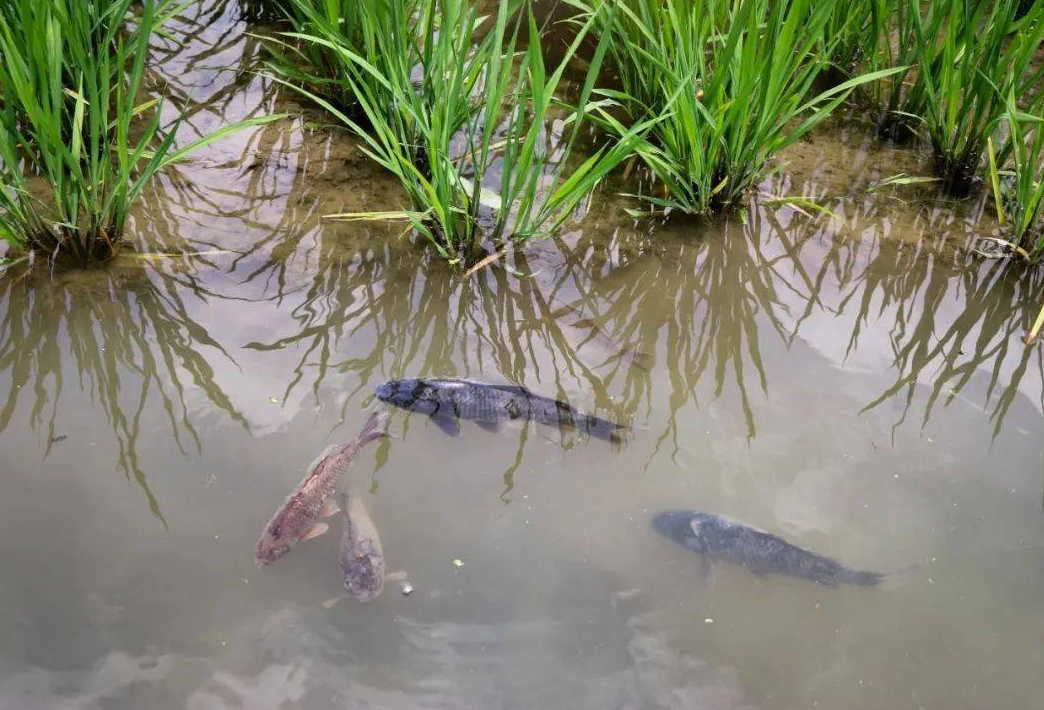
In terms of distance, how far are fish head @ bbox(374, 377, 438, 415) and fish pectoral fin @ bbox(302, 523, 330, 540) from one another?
1.59ft

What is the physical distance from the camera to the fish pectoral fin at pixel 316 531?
2330 millimetres

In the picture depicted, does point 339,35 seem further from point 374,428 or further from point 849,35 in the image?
point 849,35

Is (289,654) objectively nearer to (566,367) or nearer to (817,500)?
(566,367)

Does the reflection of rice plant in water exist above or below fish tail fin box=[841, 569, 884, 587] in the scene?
above

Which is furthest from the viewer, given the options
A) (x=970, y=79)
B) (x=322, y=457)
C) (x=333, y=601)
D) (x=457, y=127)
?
(x=970, y=79)

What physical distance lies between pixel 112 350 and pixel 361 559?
4.11ft

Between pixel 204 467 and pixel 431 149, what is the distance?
1.28m

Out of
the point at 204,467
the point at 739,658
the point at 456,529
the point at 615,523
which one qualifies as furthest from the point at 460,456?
the point at 739,658

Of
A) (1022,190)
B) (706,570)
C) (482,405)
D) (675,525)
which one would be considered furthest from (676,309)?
(1022,190)

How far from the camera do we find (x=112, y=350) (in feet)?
9.40

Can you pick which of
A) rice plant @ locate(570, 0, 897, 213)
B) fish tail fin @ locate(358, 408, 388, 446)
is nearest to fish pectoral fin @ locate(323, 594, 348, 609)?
fish tail fin @ locate(358, 408, 388, 446)

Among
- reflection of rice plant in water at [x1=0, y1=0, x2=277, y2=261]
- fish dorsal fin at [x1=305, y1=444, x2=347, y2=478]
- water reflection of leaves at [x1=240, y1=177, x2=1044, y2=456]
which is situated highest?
reflection of rice plant in water at [x1=0, y1=0, x2=277, y2=261]

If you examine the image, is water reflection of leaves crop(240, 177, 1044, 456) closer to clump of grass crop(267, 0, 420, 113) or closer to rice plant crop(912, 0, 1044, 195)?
rice plant crop(912, 0, 1044, 195)

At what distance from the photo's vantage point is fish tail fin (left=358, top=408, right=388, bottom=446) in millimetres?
2578
